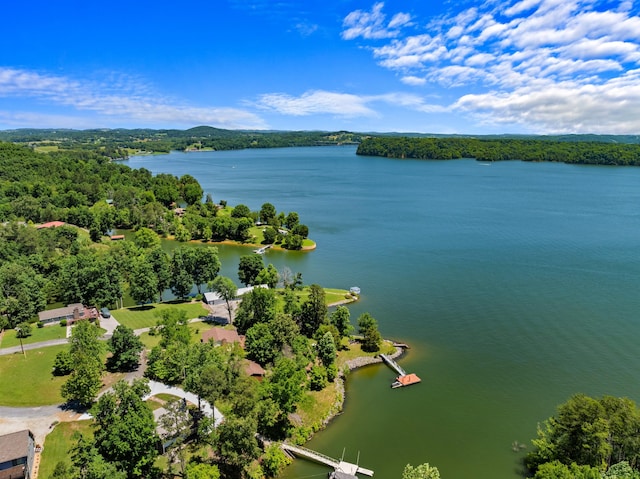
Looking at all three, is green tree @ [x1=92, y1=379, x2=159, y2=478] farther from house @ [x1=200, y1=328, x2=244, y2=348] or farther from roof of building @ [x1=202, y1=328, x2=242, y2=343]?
roof of building @ [x1=202, y1=328, x2=242, y2=343]

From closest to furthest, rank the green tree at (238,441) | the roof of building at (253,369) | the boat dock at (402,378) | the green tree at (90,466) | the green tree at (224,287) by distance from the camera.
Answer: the green tree at (90,466) → the green tree at (238,441) → the roof of building at (253,369) → the boat dock at (402,378) → the green tree at (224,287)

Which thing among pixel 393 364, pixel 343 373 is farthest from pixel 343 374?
pixel 393 364

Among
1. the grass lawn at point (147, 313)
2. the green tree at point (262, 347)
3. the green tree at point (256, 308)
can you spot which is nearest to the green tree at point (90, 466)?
the green tree at point (262, 347)

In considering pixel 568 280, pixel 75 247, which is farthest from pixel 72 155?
pixel 568 280

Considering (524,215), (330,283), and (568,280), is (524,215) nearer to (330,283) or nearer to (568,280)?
(568,280)

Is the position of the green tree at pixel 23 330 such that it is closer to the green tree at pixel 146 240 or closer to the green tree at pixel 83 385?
the green tree at pixel 83 385

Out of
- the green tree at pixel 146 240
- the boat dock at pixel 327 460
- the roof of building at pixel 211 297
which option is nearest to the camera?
the boat dock at pixel 327 460

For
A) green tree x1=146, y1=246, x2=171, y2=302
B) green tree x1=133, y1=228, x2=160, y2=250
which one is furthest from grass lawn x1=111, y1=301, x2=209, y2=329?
green tree x1=133, y1=228, x2=160, y2=250
